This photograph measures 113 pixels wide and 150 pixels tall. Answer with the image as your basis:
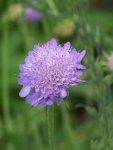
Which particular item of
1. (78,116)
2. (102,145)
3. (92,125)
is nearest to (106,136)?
(102,145)

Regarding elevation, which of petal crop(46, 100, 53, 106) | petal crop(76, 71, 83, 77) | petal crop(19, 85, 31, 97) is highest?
petal crop(76, 71, 83, 77)

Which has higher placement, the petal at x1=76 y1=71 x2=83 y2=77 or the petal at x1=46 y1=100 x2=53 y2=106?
the petal at x1=76 y1=71 x2=83 y2=77

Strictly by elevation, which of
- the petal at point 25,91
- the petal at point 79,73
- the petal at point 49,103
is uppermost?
the petal at point 79,73

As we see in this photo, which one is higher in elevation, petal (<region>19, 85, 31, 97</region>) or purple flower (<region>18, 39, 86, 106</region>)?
purple flower (<region>18, 39, 86, 106</region>)

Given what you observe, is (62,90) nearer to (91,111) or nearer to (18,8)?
(91,111)

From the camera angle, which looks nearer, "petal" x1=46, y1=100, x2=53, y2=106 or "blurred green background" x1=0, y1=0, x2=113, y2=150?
"petal" x1=46, y1=100, x2=53, y2=106
